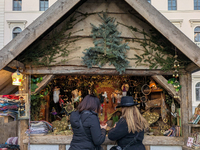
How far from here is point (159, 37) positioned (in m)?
4.98

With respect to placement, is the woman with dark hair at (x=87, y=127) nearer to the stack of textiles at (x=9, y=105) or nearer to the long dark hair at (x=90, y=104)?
the long dark hair at (x=90, y=104)

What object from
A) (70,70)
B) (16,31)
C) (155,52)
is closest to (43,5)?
(16,31)

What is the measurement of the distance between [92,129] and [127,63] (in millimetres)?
2186

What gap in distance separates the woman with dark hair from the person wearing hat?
34 centimetres

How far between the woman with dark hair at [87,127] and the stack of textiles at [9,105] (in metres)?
1.82

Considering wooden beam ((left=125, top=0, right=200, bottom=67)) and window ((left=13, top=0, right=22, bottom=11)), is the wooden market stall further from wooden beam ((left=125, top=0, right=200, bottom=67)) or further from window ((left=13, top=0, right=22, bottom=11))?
window ((left=13, top=0, right=22, bottom=11))

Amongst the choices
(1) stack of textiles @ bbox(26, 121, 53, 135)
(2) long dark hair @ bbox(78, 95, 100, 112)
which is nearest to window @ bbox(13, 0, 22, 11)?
(1) stack of textiles @ bbox(26, 121, 53, 135)

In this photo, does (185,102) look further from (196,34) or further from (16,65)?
(196,34)

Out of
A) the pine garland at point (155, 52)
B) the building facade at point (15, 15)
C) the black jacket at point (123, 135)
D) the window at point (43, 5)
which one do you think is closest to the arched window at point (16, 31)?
the building facade at point (15, 15)

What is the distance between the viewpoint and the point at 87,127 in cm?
313

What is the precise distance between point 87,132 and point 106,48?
2.24 m

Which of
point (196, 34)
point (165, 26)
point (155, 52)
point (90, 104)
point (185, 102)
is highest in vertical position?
point (196, 34)

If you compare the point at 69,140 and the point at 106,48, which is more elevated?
the point at 106,48

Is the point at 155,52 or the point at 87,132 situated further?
the point at 155,52
